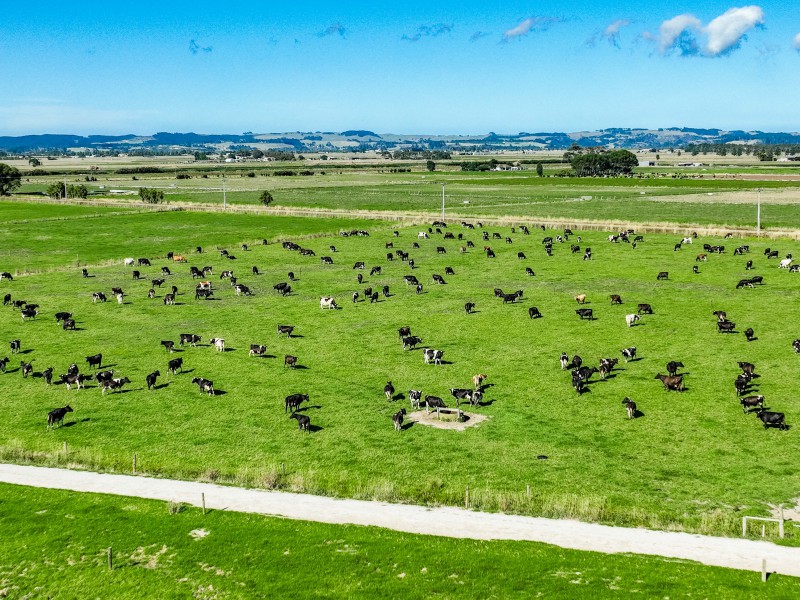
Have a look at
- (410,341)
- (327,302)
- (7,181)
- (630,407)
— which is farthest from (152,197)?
(630,407)

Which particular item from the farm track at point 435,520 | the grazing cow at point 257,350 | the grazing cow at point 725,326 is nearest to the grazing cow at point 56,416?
the farm track at point 435,520

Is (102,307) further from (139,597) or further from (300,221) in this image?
(300,221)

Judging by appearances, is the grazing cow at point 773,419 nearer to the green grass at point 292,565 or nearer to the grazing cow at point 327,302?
the green grass at point 292,565

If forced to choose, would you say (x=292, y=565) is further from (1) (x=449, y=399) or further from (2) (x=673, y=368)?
(2) (x=673, y=368)

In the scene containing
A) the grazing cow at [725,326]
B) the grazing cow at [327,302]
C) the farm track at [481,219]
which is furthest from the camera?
the farm track at [481,219]

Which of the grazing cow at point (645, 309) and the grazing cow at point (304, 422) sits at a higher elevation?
the grazing cow at point (645, 309)
